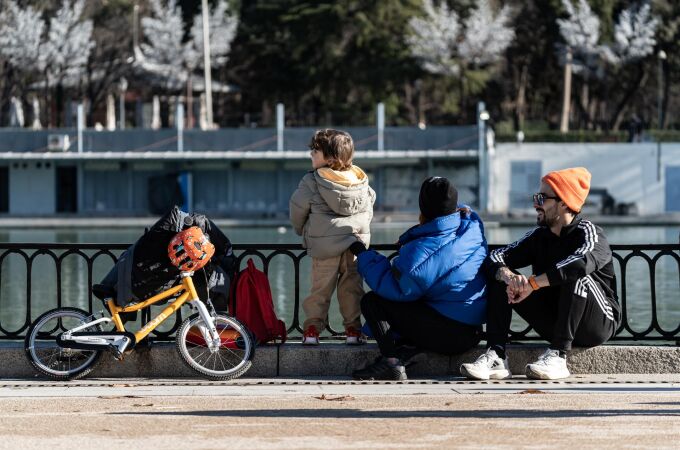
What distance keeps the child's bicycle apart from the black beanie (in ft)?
4.67

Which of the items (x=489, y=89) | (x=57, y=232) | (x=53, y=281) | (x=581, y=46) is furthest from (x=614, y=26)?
(x=53, y=281)

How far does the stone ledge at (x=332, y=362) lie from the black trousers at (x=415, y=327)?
238 millimetres

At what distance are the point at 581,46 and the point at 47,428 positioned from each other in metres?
57.7

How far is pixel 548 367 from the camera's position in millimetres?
→ 8438

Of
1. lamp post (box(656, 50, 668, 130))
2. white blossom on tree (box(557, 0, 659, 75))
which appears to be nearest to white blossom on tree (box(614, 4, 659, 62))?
white blossom on tree (box(557, 0, 659, 75))

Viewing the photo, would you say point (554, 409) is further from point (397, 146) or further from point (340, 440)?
point (397, 146)

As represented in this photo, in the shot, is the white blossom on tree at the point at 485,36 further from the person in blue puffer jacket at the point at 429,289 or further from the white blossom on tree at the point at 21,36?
the person in blue puffer jacket at the point at 429,289

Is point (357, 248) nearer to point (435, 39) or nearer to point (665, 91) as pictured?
point (435, 39)

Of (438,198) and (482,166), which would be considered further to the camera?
(482,166)

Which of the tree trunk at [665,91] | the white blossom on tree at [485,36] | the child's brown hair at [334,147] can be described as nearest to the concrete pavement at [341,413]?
the child's brown hair at [334,147]

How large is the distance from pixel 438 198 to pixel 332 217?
0.80 metres

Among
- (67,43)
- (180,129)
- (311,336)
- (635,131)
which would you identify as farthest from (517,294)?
(67,43)

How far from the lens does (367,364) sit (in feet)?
28.6

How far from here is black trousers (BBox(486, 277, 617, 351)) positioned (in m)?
8.45
